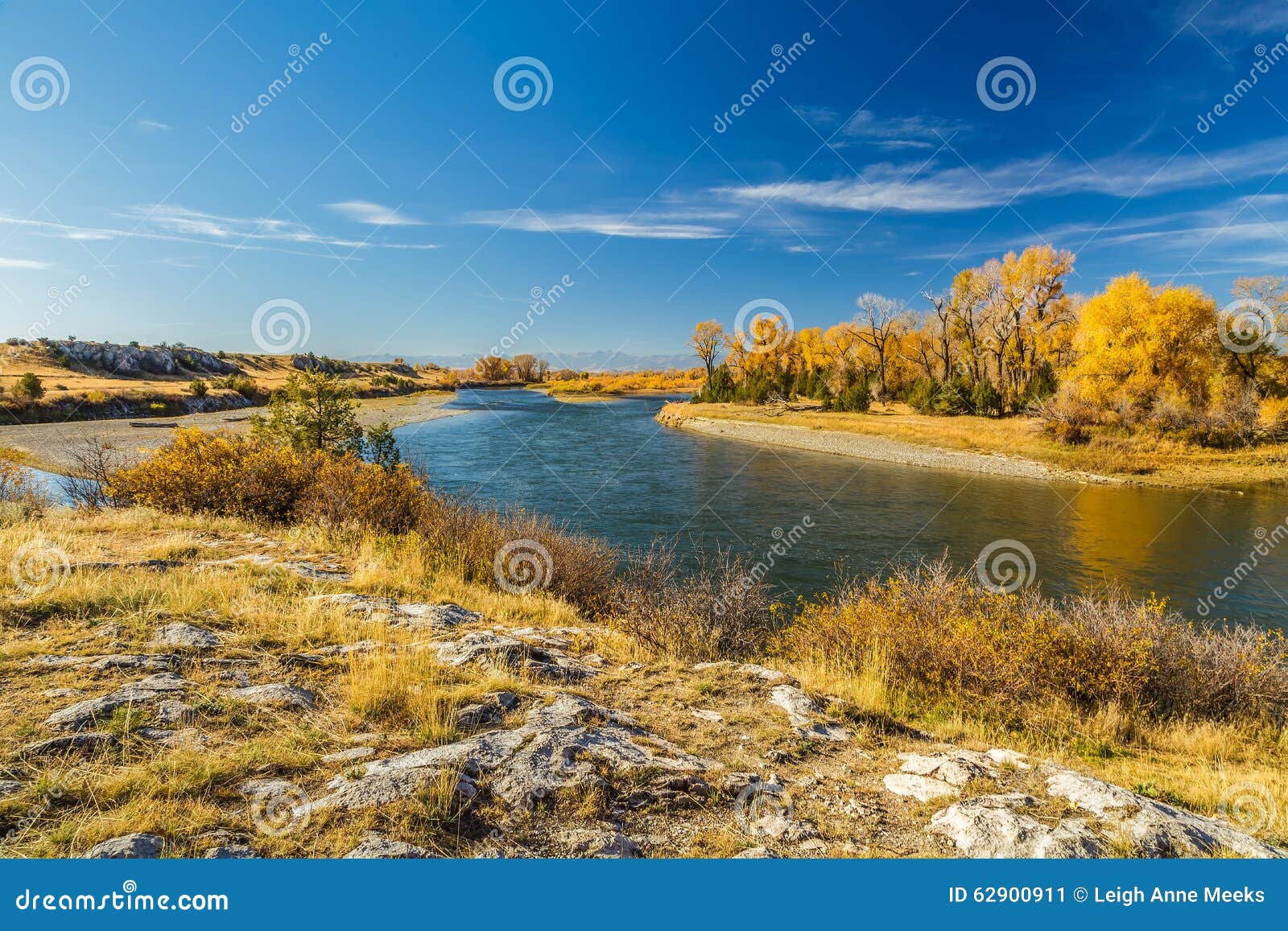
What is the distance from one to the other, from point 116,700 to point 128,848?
192cm

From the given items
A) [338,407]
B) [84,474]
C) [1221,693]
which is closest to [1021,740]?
[1221,693]

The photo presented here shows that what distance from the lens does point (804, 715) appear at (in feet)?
19.6

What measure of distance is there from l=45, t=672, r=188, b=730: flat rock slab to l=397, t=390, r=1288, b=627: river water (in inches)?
490

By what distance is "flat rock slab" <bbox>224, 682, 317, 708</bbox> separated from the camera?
184 inches

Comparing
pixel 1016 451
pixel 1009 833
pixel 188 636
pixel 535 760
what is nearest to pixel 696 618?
pixel 535 760

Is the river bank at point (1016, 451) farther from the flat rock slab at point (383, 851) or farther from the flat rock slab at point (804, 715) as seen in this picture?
the flat rock slab at point (383, 851)

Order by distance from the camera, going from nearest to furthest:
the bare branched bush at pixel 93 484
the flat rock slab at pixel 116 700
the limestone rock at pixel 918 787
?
the flat rock slab at pixel 116 700 → the limestone rock at pixel 918 787 → the bare branched bush at pixel 93 484

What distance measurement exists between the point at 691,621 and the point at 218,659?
553 cm

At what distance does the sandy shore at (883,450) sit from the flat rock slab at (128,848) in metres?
35.7

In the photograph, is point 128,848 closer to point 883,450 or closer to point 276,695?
point 276,695

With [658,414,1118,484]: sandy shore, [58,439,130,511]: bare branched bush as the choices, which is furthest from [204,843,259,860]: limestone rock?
[658,414,1118,484]: sandy shore

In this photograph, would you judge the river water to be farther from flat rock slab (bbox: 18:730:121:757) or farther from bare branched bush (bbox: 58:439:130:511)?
flat rock slab (bbox: 18:730:121:757)

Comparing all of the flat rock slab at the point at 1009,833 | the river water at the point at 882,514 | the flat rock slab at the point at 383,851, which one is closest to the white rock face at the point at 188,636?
the flat rock slab at the point at 383,851

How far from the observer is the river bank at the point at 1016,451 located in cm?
2989
